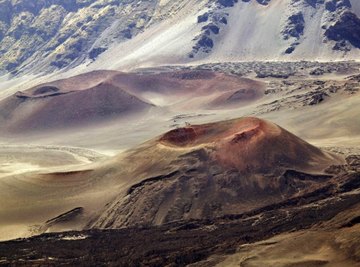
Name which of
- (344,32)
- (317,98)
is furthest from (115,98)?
(344,32)

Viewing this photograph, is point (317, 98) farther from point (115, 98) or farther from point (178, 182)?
point (178, 182)

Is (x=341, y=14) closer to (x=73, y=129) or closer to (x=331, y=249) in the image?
(x=73, y=129)

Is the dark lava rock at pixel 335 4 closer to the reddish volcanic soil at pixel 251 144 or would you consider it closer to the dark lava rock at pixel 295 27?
the dark lava rock at pixel 295 27

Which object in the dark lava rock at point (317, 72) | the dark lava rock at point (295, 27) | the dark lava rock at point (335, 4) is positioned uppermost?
the dark lava rock at point (335, 4)

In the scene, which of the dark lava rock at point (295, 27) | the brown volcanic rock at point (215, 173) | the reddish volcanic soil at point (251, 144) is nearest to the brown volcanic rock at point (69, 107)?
the reddish volcanic soil at point (251, 144)

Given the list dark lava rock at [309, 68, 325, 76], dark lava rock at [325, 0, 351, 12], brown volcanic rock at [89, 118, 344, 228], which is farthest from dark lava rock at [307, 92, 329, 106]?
dark lava rock at [325, 0, 351, 12]
